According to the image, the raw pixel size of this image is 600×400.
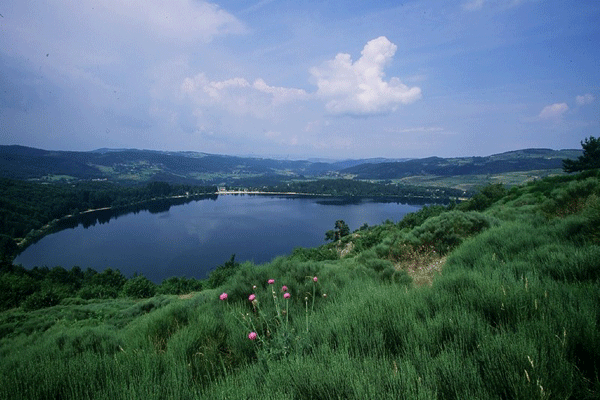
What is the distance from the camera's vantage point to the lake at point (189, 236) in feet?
212

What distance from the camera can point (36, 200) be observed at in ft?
363

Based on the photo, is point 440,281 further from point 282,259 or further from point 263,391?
point 282,259

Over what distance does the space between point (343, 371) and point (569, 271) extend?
3.37m

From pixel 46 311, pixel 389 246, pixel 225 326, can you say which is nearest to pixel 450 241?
pixel 389 246

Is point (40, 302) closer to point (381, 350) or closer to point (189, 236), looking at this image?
point (381, 350)

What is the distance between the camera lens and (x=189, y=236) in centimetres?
8431

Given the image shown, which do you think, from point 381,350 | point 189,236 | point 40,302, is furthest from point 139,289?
point 189,236

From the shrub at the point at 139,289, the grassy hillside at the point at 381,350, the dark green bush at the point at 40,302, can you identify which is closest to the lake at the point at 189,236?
the shrub at the point at 139,289

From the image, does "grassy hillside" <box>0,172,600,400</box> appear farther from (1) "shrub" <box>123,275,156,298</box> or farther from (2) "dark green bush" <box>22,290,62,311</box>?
(1) "shrub" <box>123,275,156,298</box>

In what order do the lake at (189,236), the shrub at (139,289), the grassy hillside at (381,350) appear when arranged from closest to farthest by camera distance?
1. the grassy hillside at (381,350)
2. the shrub at (139,289)
3. the lake at (189,236)

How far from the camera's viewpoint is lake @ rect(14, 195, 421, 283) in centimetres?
6475

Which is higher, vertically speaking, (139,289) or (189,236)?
(139,289)

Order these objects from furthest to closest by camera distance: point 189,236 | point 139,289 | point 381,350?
point 189,236, point 139,289, point 381,350

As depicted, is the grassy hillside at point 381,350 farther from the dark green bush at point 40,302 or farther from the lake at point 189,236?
the lake at point 189,236
